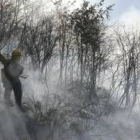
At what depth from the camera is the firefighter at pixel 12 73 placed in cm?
984

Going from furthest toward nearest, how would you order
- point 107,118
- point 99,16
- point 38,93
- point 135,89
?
1. point 135,89
2. point 99,16
3. point 107,118
4. point 38,93

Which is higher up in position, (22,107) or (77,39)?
(77,39)

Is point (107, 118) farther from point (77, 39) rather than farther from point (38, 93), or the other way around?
point (77, 39)

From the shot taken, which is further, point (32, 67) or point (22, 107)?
point (32, 67)

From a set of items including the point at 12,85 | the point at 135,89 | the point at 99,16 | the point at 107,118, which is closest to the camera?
the point at 12,85

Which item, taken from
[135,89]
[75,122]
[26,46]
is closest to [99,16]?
[26,46]

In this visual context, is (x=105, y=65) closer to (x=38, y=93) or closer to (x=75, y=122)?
(x=38, y=93)

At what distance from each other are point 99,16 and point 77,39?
225 cm

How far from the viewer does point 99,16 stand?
22906mm

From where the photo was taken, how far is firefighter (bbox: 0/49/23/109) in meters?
9.84

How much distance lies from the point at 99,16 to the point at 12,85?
45.2 ft

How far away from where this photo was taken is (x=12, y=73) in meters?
9.93

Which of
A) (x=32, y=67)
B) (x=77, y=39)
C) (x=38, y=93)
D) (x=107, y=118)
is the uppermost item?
(x=77, y=39)

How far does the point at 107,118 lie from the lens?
58.9 feet
